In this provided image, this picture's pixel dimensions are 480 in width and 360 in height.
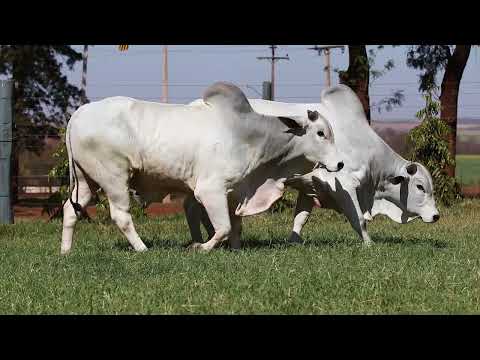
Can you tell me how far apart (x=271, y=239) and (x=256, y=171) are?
1.30 m

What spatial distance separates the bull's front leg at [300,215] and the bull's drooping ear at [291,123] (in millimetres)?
994

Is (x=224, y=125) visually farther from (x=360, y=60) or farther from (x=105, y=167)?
(x=360, y=60)

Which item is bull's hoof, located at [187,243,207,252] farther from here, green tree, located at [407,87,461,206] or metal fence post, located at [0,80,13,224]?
green tree, located at [407,87,461,206]

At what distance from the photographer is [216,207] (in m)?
7.14

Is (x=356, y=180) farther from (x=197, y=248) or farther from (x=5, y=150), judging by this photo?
(x=5, y=150)

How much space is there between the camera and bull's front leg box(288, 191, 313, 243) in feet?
27.4

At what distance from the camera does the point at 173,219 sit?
11695 mm

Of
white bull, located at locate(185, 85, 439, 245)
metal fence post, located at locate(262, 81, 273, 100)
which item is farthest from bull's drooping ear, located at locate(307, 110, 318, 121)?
metal fence post, located at locate(262, 81, 273, 100)

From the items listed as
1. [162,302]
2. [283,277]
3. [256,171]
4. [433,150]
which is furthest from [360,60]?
[162,302]

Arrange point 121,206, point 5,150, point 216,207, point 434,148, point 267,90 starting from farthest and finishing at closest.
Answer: point 434,148 → point 267,90 → point 5,150 → point 121,206 → point 216,207

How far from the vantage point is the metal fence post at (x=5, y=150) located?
34.6 ft

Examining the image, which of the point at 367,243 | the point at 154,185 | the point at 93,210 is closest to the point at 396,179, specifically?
the point at 367,243

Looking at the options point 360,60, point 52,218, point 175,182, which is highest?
point 360,60

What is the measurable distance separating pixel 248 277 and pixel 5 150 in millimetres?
5558
